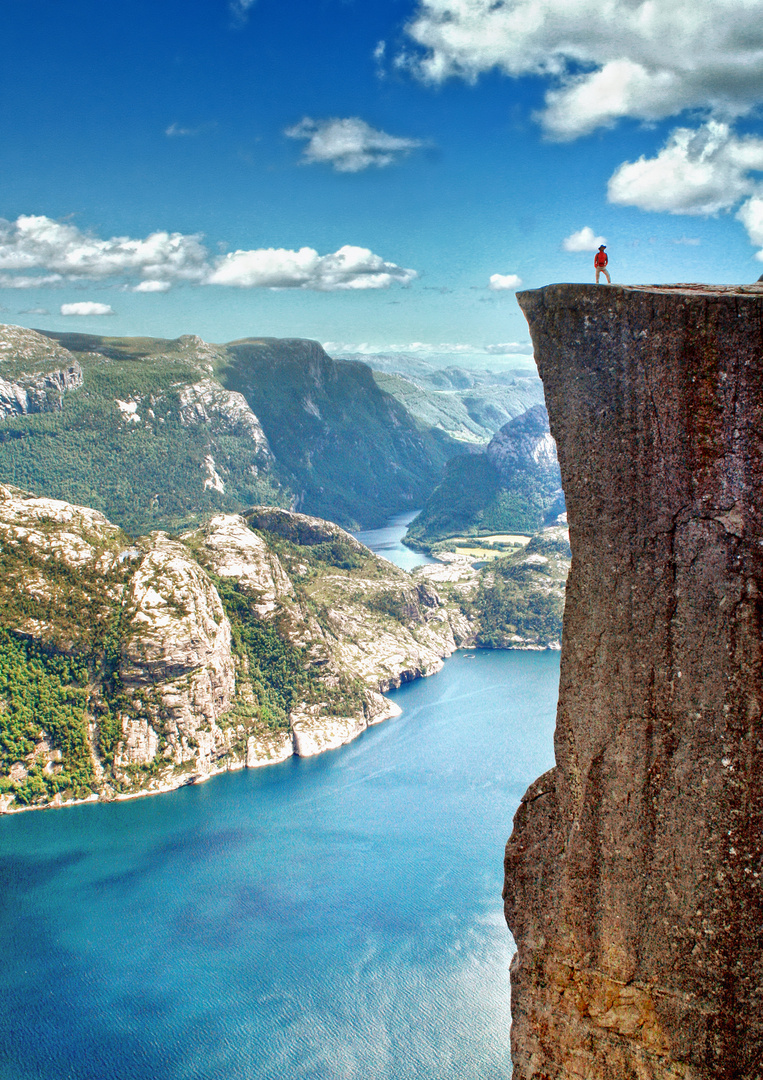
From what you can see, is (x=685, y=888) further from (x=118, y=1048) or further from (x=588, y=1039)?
(x=118, y=1048)

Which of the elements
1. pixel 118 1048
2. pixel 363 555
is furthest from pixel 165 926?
pixel 363 555

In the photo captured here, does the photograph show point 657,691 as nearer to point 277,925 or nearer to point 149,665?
point 277,925

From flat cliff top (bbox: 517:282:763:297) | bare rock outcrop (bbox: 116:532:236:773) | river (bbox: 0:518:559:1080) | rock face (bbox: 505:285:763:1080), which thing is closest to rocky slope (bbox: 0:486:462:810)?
bare rock outcrop (bbox: 116:532:236:773)

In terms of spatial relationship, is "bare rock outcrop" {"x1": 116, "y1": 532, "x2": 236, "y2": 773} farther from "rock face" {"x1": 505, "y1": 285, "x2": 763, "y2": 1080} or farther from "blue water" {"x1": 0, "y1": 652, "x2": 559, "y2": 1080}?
"rock face" {"x1": 505, "y1": 285, "x2": 763, "y2": 1080}

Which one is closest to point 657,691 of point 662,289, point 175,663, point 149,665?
point 662,289

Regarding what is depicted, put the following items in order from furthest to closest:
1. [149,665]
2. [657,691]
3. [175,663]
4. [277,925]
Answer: [175,663] < [149,665] < [277,925] < [657,691]

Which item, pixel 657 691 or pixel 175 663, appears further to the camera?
pixel 175 663
